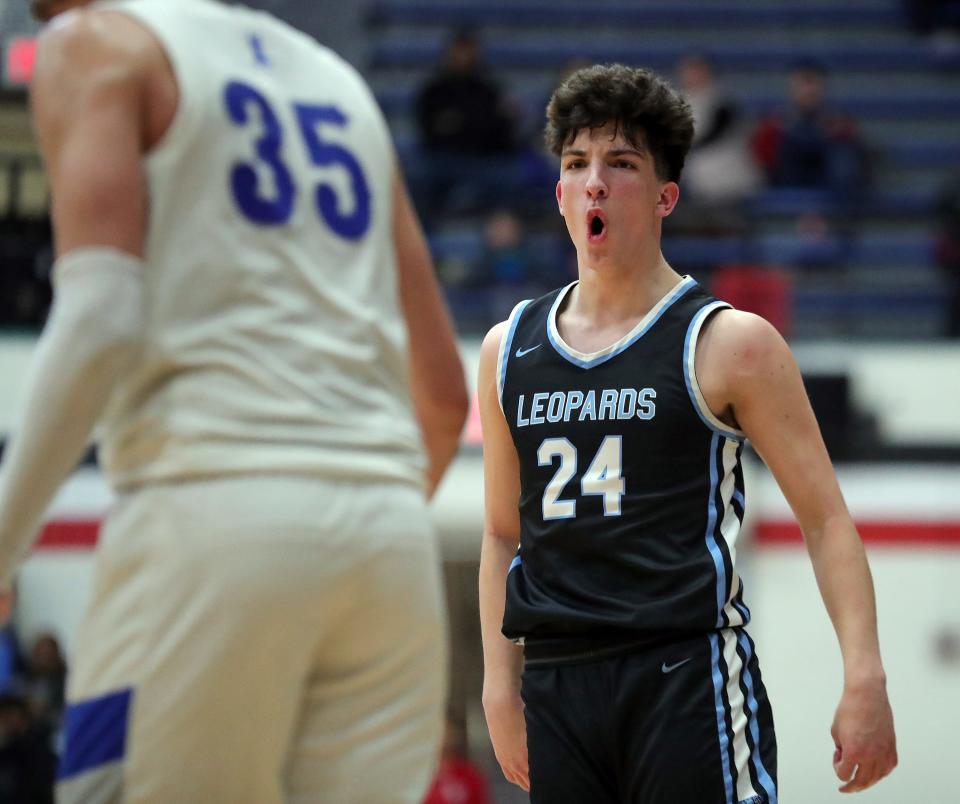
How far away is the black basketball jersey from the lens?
3357 millimetres

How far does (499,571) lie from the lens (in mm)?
3703

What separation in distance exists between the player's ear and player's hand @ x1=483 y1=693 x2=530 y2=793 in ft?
3.63

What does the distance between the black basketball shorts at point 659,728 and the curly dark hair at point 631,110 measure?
1.04 m

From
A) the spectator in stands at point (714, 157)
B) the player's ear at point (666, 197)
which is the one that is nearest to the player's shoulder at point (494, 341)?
the player's ear at point (666, 197)

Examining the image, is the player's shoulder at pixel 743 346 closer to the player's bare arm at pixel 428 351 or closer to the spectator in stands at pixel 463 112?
the player's bare arm at pixel 428 351

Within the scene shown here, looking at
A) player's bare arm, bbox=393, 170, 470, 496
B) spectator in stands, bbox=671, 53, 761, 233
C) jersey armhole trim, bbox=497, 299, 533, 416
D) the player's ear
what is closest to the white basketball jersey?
player's bare arm, bbox=393, 170, 470, 496

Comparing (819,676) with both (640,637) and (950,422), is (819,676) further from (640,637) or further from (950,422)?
(640,637)

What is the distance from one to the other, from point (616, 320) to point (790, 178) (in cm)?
973

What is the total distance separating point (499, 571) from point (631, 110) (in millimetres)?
1050

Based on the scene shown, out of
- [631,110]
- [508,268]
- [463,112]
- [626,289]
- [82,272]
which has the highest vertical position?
[463,112]

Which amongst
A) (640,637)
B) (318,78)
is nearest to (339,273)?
(318,78)

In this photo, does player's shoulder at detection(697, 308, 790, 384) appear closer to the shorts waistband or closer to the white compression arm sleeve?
the shorts waistband

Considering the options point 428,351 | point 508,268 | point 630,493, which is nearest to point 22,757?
point 508,268

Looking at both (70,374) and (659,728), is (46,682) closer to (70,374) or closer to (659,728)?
(659,728)
